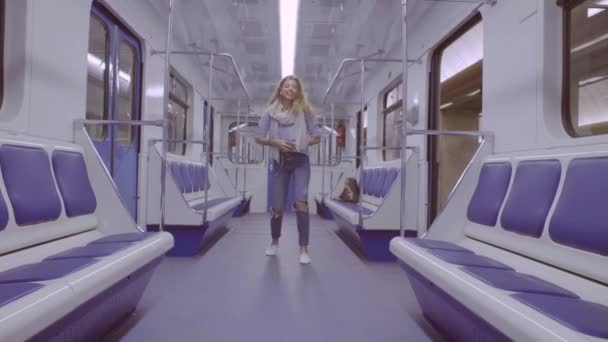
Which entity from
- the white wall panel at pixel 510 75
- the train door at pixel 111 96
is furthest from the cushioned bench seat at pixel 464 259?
the train door at pixel 111 96

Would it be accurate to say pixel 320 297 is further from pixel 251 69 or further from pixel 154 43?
pixel 251 69

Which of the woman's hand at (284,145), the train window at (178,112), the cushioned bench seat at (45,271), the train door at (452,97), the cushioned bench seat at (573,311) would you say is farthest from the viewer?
the train window at (178,112)

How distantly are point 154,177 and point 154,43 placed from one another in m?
1.88

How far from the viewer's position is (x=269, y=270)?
2.74 m

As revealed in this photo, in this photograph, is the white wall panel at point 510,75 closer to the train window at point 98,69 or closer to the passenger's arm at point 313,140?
the passenger's arm at point 313,140

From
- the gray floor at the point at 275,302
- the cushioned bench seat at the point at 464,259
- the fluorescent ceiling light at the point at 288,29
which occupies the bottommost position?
the gray floor at the point at 275,302

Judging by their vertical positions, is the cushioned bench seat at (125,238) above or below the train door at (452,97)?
below

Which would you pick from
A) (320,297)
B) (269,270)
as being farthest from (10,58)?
(320,297)

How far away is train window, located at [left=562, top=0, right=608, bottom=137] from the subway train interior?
0.02 metres

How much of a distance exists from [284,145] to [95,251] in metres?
1.58

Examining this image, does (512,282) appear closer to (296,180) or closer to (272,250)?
(296,180)

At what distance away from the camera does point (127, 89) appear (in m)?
3.89

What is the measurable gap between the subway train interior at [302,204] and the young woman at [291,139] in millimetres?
19

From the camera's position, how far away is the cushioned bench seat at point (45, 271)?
45.2 inches
